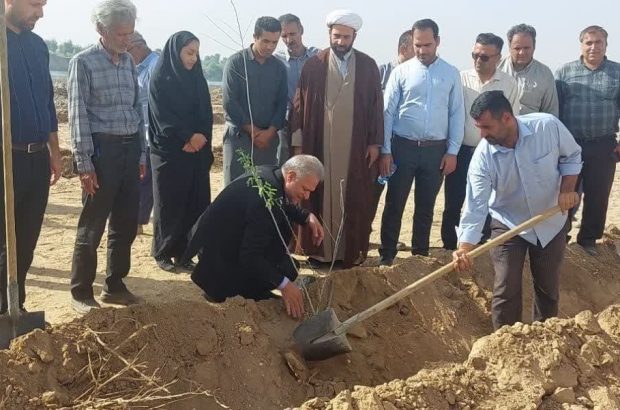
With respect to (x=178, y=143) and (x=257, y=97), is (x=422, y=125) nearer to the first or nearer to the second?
(x=257, y=97)

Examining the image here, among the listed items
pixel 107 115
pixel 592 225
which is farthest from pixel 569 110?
pixel 107 115

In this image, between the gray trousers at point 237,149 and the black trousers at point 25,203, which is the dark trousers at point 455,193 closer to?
the gray trousers at point 237,149

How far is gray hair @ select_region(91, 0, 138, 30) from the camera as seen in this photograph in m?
4.29

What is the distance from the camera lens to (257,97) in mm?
5539

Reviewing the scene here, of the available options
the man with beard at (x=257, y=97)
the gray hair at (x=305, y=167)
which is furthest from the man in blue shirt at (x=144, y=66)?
the gray hair at (x=305, y=167)

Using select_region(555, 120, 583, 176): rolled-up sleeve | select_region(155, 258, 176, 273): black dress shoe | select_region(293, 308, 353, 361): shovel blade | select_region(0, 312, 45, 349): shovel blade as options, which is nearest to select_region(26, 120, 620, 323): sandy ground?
select_region(155, 258, 176, 273): black dress shoe

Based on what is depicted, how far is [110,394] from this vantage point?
3229 mm

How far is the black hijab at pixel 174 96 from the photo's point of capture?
5.18m

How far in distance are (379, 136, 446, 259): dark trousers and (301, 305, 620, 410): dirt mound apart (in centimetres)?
193

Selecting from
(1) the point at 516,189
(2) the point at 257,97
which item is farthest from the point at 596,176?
(2) the point at 257,97

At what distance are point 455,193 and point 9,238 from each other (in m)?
3.57

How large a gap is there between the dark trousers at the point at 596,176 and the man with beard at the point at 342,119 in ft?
5.74

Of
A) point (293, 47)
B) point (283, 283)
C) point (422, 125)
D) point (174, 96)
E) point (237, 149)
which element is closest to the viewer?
point (283, 283)

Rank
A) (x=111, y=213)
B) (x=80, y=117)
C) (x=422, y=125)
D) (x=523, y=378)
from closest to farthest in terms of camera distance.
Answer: (x=523, y=378)
(x=80, y=117)
(x=111, y=213)
(x=422, y=125)
